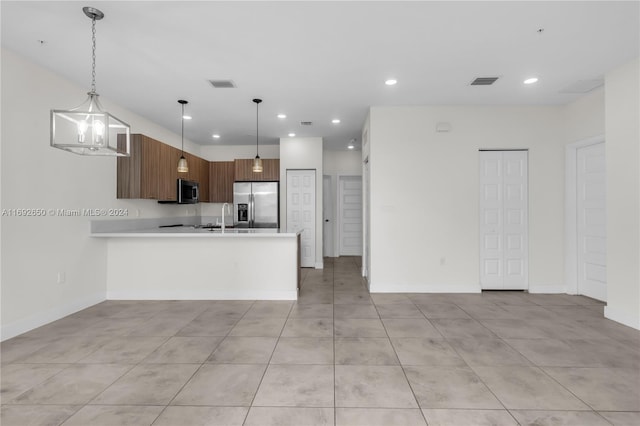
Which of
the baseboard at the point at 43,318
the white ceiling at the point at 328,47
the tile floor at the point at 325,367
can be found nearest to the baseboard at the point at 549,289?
the tile floor at the point at 325,367

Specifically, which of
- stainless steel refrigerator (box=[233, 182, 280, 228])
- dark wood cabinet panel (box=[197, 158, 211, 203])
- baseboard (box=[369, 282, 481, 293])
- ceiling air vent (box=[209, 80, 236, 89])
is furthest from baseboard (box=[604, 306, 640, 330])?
dark wood cabinet panel (box=[197, 158, 211, 203])

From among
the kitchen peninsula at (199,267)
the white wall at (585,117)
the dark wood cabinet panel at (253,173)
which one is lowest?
the kitchen peninsula at (199,267)

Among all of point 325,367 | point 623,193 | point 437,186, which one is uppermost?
point 437,186

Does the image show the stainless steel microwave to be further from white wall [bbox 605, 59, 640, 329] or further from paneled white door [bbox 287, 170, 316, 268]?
white wall [bbox 605, 59, 640, 329]

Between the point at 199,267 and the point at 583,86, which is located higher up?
the point at 583,86

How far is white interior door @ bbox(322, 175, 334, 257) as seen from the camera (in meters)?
8.43

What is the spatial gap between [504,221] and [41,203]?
245 inches

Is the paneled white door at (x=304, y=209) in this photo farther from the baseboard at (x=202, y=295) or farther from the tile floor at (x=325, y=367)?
the tile floor at (x=325, y=367)

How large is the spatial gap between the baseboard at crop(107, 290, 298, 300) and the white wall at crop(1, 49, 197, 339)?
324 millimetres

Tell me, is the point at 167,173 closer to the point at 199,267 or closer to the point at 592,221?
the point at 199,267

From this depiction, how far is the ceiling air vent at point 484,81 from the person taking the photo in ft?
12.7

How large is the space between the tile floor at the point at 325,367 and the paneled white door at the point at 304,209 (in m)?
2.90

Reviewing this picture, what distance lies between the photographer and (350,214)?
8523 millimetres

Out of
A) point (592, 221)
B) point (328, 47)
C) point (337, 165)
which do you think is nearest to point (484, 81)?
point (328, 47)
